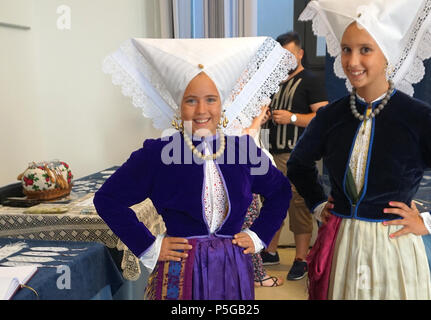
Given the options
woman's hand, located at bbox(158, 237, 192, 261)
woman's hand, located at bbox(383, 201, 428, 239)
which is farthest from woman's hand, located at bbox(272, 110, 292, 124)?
woman's hand, located at bbox(158, 237, 192, 261)

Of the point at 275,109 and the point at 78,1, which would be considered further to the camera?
the point at 78,1

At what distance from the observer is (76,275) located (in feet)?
4.66

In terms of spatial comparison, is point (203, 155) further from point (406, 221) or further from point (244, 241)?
point (406, 221)

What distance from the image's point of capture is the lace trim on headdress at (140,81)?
4.17 feet

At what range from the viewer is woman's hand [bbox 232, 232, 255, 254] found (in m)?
1.22

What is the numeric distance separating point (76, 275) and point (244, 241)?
567mm

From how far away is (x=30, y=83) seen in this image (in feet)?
9.23

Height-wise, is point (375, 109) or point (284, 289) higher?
point (375, 109)

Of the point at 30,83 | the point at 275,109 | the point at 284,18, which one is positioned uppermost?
the point at 284,18

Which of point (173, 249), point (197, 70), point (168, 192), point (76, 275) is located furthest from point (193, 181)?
point (76, 275)

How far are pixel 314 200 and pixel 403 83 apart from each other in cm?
43

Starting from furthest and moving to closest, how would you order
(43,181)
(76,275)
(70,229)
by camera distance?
(43,181)
(70,229)
(76,275)
